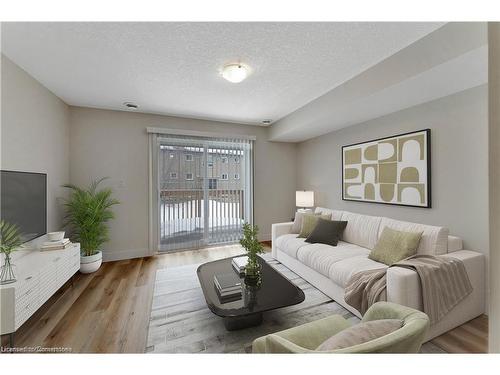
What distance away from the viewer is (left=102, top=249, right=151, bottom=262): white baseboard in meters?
3.37

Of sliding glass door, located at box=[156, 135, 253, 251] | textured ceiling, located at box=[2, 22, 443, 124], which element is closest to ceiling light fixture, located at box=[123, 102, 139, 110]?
textured ceiling, located at box=[2, 22, 443, 124]

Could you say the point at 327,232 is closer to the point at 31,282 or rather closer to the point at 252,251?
the point at 252,251

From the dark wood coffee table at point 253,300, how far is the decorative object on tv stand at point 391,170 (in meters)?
1.86

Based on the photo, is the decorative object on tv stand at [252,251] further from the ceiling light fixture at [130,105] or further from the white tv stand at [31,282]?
the ceiling light fixture at [130,105]

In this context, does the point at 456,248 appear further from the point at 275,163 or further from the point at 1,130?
the point at 1,130

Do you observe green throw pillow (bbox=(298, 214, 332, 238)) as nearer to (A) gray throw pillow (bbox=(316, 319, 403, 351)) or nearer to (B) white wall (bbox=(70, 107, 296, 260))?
(A) gray throw pillow (bbox=(316, 319, 403, 351))

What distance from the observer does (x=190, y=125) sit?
3.84 meters

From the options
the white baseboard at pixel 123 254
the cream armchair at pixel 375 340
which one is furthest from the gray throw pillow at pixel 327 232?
the white baseboard at pixel 123 254

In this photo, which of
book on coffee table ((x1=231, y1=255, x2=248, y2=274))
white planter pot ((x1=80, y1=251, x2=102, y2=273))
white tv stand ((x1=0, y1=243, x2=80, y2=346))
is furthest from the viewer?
white planter pot ((x1=80, y1=251, x2=102, y2=273))

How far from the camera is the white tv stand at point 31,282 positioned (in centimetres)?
143

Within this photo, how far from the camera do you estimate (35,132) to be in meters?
2.36

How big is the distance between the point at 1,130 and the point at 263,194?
368 cm

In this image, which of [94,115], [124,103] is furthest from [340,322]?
[94,115]

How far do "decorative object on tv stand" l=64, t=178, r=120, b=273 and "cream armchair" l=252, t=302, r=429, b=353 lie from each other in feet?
9.55
